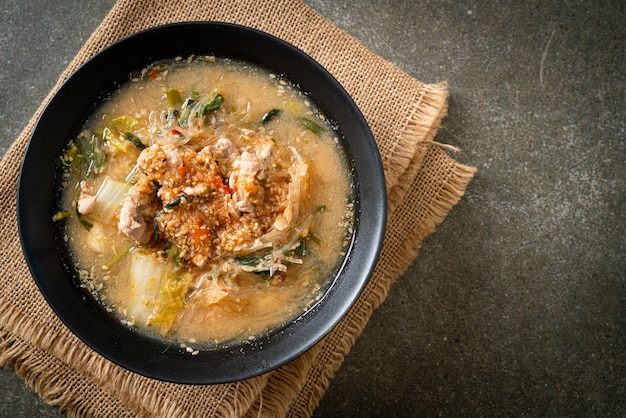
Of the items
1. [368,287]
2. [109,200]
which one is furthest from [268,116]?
[368,287]

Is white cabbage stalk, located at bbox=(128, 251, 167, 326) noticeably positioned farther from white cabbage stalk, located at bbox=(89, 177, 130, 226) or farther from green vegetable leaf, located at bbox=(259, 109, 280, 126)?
green vegetable leaf, located at bbox=(259, 109, 280, 126)

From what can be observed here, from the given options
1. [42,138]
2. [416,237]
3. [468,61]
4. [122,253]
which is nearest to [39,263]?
[122,253]

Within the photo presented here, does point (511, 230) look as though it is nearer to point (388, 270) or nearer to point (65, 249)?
point (388, 270)

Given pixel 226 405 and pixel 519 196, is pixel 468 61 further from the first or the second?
pixel 226 405

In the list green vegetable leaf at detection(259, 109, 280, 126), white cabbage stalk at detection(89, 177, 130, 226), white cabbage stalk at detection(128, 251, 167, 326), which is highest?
green vegetable leaf at detection(259, 109, 280, 126)

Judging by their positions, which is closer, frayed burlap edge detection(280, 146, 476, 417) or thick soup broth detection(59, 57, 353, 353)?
thick soup broth detection(59, 57, 353, 353)

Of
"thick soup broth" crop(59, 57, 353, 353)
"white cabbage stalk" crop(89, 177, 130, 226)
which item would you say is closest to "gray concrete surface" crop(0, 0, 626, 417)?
"thick soup broth" crop(59, 57, 353, 353)
